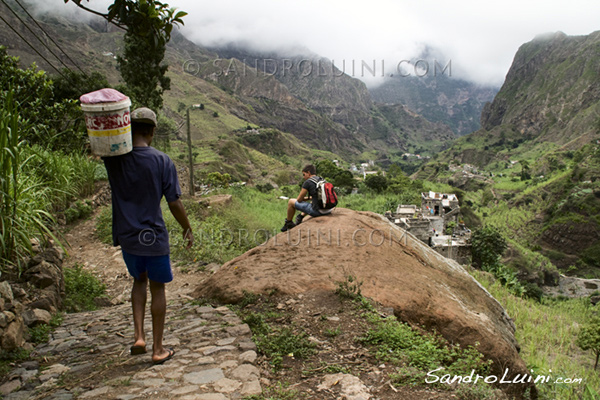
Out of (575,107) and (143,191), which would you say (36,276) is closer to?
(143,191)

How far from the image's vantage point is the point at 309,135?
14162 cm

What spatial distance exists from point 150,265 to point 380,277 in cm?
263

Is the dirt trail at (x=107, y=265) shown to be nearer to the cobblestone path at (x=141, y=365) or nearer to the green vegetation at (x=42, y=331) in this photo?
the green vegetation at (x=42, y=331)

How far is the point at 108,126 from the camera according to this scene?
2.47 m

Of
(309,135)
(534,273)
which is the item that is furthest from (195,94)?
(534,273)

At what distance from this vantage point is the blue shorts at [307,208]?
19.8ft

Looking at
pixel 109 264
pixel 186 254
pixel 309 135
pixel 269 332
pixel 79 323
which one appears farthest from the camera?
pixel 309 135

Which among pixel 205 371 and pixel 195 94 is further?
pixel 195 94

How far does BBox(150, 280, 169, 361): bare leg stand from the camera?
2.70 metres

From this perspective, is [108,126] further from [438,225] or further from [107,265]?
[438,225]

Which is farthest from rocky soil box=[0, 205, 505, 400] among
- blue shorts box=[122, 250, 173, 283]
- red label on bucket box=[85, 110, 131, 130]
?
red label on bucket box=[85, 110, 131, 130]

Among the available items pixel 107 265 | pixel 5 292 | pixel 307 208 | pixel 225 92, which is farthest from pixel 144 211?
pixel 225 92

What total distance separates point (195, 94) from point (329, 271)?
3960 inches

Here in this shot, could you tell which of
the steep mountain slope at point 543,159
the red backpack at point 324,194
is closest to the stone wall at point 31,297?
the red backpack at point 324,194
